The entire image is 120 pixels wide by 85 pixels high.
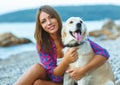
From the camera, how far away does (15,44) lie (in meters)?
20.0

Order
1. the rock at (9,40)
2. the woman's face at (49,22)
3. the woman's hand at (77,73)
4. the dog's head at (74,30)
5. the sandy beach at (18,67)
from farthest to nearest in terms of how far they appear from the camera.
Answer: the rock at (9,40) < the sandy beach at (18,67) < the woman's face at (49,22) < the woman's hand at (77,73) < the dog's head at (74,30)

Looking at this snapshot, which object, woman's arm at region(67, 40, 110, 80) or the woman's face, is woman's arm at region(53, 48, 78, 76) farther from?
the woman's face

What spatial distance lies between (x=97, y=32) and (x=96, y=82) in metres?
18.3

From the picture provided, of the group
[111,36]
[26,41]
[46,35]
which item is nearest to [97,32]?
[111,36]

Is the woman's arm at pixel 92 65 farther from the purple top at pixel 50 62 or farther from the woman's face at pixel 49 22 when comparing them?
the woman's face at pixel 49 22

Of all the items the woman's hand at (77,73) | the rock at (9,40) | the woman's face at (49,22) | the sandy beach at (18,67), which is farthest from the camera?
the rock at (9,40)

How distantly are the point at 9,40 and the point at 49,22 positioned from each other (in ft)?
53.7

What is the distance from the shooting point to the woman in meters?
4.14

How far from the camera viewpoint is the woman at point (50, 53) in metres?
4.14

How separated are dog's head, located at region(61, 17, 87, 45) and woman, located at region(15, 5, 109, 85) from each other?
0.13m

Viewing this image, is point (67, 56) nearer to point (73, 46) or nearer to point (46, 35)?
point (73, 46)

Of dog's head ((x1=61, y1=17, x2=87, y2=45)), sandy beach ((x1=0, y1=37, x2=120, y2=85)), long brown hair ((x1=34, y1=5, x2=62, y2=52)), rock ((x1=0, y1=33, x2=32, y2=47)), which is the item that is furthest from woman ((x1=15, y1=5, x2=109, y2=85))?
rock ((x1=0, y1=33, x2=32, y2=47))

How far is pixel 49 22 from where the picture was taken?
4199mm

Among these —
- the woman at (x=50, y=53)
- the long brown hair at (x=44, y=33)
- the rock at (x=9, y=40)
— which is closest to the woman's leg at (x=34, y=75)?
the woman at (x=50, y=53)
